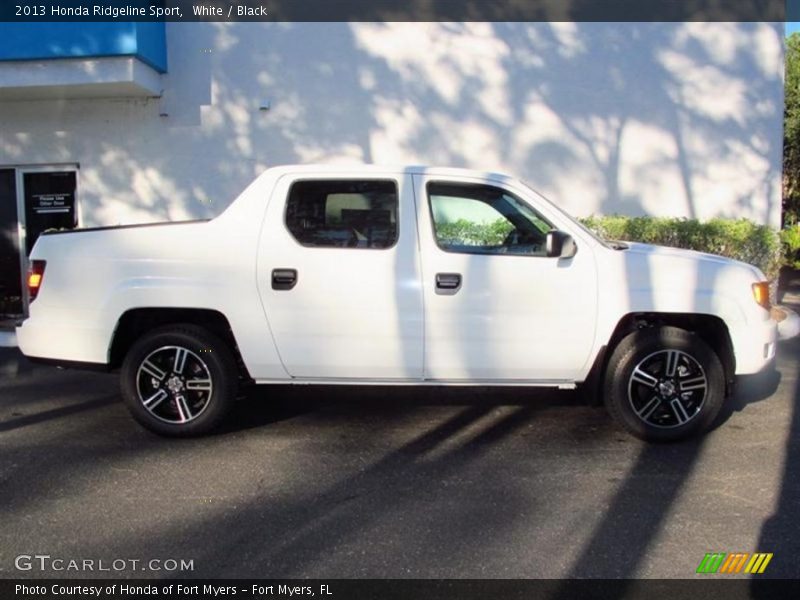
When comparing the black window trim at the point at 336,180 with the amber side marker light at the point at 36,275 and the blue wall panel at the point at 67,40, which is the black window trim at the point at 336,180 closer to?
the amber side marker light at the point at 36,275

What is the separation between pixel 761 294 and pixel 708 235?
5.23 m

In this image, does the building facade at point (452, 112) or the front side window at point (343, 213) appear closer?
the front side window at point (343, 213)

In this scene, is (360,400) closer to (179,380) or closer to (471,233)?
(179,380)

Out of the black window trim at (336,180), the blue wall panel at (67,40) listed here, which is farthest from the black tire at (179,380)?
the blue wall panel at (67,40)

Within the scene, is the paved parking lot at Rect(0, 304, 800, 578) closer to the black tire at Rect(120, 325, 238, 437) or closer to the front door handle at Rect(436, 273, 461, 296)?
the black tire at Rect(120, 325, 238, 437)

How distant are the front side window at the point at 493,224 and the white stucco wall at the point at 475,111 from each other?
596 centimetres

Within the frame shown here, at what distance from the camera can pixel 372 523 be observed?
4.02 meters

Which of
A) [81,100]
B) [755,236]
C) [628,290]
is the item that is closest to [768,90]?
[755,236]

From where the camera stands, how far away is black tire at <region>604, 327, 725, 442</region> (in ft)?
16.8

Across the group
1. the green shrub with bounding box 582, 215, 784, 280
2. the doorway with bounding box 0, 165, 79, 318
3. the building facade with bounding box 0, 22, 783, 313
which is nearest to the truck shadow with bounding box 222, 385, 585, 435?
the green shrub with bounding box 582, 215, 784, 280

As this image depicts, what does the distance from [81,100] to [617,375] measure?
31.2 feet

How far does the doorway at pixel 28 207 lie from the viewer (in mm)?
11555

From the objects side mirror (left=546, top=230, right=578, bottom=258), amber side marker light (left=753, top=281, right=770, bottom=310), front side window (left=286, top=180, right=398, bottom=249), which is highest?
front side window (left=286, top=180, right=398, bottom=249)

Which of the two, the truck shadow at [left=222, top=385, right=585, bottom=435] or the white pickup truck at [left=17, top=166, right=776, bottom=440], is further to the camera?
the truck shadow at [left=222, top=385, right=585, bottom=435]
